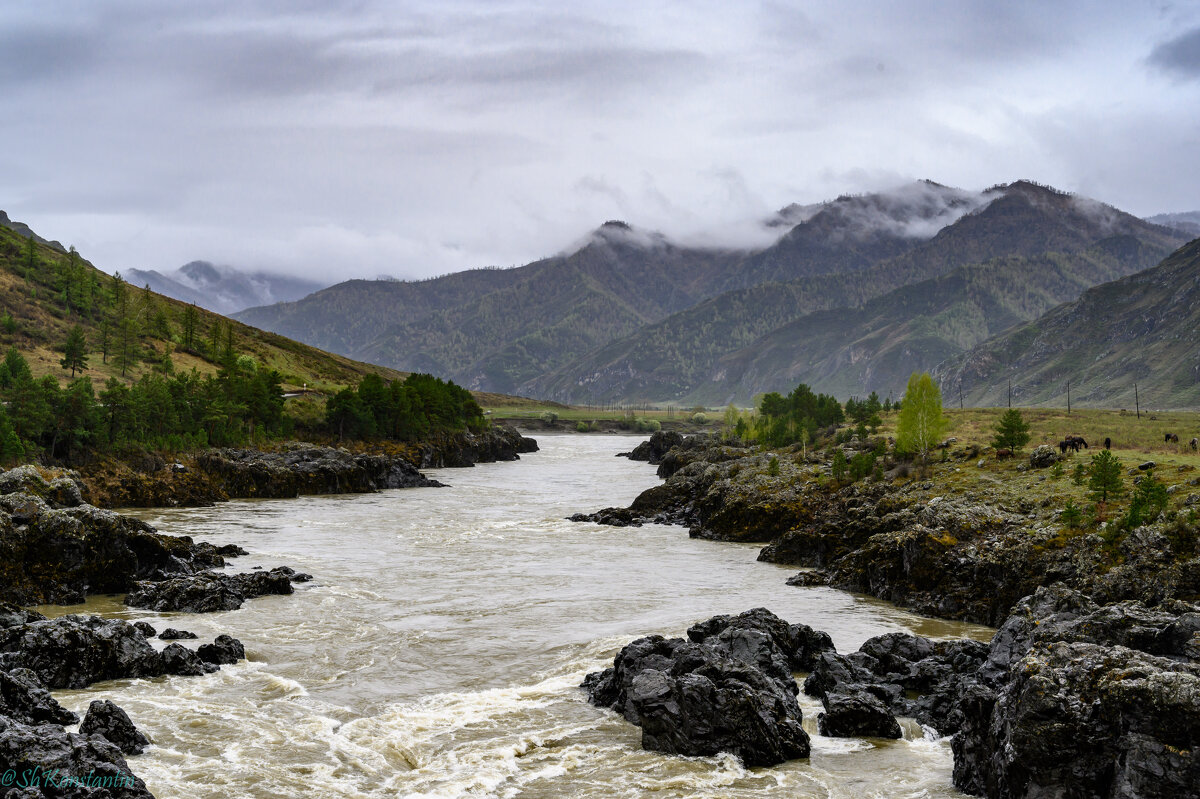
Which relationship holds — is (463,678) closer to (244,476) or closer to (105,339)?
(244,476)

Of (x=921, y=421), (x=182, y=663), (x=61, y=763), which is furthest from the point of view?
(x=921, y=421)

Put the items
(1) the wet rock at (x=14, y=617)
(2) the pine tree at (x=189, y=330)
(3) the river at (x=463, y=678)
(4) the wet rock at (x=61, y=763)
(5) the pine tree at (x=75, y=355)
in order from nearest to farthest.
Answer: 1. (4) the wet rock at (x=61, y=763)
2. (3) the river at (x=463, y=678)
3. (1) the wet rock at (x=14, y=617)
4. (5) the pine tree at (x=75, y=355)
5. (2) the pine tree at (x=189, y=330)

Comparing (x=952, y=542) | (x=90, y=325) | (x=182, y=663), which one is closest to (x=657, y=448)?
(x=90, y=325)

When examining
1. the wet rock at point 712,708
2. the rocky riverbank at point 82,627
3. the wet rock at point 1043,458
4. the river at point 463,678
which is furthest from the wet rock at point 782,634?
the wet rock at point 1043,458

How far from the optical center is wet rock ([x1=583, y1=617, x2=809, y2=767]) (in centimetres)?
1983

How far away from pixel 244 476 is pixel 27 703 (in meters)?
69.8

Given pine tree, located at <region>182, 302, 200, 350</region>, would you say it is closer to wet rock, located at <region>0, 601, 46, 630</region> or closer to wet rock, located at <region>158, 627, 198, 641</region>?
wet rock, located at <region>0, 601, 46, 630</region>

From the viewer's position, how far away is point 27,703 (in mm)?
18906

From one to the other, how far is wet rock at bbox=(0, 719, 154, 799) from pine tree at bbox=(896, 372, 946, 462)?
180ft

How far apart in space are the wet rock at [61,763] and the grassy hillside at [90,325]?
10610 cm

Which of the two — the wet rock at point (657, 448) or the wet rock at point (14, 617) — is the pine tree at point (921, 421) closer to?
the wet rock at point (14, 617)

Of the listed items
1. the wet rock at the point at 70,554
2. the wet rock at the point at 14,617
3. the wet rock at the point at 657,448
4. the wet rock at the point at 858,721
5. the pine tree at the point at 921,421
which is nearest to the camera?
the wet rock at the point at 858,721

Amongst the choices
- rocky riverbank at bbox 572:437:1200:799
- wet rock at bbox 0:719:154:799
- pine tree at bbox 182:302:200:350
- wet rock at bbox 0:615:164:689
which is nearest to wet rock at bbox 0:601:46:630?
wet rock at bbox 0:615:164:689

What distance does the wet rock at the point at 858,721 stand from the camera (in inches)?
835
